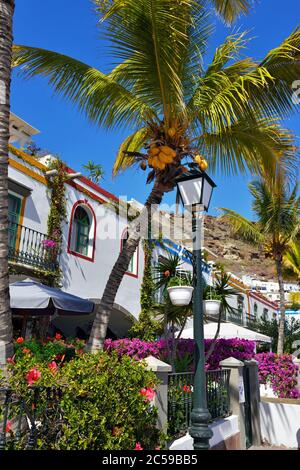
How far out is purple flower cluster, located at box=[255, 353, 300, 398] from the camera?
13133 mm

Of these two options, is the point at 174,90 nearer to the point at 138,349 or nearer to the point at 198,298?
the point at 198,298

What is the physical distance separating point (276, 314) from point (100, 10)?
41.4m

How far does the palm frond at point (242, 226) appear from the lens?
1988 cm

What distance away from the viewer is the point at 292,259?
72.0 ft

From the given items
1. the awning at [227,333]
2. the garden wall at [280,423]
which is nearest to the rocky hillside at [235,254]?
the awning at [227,333]

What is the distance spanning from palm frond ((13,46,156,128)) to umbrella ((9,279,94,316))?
382 centimetres

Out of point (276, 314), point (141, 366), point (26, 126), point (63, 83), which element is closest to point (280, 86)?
point (63, 83)

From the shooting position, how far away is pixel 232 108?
22.5 feet

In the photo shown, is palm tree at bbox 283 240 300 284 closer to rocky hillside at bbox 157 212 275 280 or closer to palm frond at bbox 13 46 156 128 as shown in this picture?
palm frond at bbox 13 46 156 128

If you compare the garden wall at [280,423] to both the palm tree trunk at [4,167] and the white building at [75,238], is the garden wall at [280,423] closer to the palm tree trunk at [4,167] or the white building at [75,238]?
the white building at [75,238]

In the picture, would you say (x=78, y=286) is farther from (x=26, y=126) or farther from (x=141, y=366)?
(x=26, y=126)

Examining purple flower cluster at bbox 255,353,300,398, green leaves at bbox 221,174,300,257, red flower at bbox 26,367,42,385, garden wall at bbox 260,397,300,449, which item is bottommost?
garden wall at bbox 260,397,300,449

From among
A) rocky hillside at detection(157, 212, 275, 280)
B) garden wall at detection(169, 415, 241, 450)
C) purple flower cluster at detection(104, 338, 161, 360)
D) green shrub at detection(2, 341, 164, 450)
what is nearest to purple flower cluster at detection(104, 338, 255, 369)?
purple flower cluster at detection(104, 338, 161, 360)
